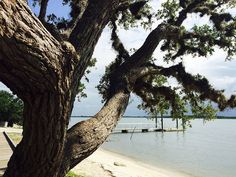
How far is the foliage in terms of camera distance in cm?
4762

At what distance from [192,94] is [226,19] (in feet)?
9.04

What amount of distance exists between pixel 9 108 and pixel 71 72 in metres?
46.3

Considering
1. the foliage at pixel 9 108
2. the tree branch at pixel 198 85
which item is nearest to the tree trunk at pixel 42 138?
the tree branch at pixel 198 85

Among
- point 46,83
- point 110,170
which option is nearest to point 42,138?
point 46,83

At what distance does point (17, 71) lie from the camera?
345cm

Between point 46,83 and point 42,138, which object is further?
point 42,138

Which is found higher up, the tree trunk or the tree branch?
the tree branch

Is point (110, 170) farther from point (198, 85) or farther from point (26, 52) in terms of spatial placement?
point (26, 52)

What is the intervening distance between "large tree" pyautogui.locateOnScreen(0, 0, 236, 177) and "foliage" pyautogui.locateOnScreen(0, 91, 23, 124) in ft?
131

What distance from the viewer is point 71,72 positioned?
402 centimetres

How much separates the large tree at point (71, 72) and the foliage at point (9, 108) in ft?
131

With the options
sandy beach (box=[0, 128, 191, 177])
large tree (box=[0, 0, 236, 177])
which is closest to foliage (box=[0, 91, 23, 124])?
sandy beach (box=[0, 128, 191, 177])

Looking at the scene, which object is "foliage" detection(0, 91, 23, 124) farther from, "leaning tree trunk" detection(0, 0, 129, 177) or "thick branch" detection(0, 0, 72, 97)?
"thick branch" detection(0, 0, 72, 97)

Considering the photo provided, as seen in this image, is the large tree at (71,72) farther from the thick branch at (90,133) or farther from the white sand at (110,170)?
the white sand at (110,170)
